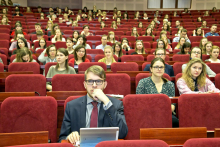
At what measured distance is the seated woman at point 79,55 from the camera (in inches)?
53.0

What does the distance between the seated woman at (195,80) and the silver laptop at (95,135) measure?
21.0 inches

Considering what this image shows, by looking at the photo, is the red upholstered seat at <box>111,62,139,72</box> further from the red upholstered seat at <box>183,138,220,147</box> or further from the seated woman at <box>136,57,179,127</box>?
the red upholstered seat at <box>183,138,220,147</box>

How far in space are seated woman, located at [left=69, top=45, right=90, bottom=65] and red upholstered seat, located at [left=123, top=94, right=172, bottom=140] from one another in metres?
0.75

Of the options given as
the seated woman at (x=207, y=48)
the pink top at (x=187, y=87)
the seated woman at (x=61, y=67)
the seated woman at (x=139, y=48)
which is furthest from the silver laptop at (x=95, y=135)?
the seated woman at (x=207, y=48)

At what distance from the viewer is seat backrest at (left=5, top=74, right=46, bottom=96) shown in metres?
0.88

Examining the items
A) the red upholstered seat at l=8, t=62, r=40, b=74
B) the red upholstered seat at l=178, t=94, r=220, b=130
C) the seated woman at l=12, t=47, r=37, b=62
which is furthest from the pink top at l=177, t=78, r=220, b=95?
the seated woman at l=12, t=47, r=37, b=62

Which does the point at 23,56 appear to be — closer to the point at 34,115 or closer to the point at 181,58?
the point at 34,115

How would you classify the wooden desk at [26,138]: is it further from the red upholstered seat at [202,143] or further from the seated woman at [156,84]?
the seated woman at [156,84]

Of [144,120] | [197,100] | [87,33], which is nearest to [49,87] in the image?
[144,120]

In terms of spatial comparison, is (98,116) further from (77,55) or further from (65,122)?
(77,55)

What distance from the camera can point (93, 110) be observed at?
1.97 feet

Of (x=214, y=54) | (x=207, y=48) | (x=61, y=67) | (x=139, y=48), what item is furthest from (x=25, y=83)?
(x=207, y=48)

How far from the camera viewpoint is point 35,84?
35.9 inches

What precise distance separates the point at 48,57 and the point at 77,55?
0.71 feet
